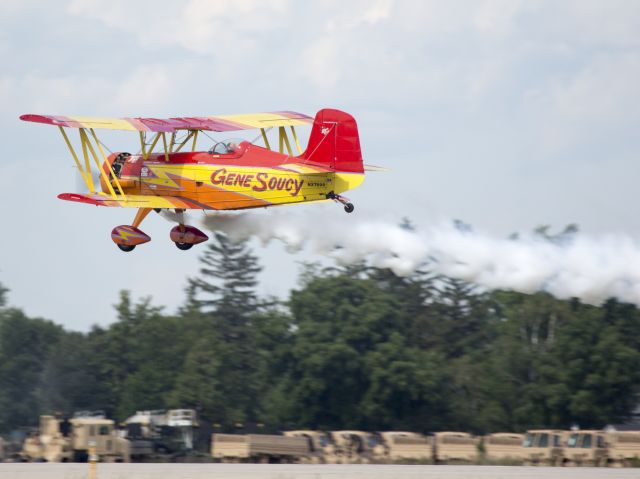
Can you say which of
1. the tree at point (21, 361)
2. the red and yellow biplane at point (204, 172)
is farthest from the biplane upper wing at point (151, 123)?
the tree at point (21, 361)

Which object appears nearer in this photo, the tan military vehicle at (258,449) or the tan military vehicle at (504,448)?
the tan military vehicle at (258,449)

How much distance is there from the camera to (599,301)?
27.8m

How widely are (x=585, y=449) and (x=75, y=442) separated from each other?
501 inches

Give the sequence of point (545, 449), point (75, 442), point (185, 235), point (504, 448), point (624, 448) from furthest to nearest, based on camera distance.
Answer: point (504, 448), point (75, 442), point (545, 449), point (624, 448), point (185, 235)

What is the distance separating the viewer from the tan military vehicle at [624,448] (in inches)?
1161

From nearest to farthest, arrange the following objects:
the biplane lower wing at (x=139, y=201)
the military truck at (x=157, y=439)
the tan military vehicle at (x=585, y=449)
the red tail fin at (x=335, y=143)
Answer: the red tail fin at (x=335, y=143), the biplane lower wing at (x=139, y=201), the tan military vehicle at (x=585, y=449), the military truck at (x=157, y=439)

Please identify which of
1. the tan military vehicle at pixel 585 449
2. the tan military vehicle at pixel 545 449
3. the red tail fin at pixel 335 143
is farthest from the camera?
the tan military vehicle at pixel 545 449

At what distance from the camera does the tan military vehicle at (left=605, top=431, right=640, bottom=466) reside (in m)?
29.5

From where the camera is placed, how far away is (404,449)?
31875 mm

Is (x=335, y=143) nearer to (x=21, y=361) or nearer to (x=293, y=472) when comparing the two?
(x=293, y=472)

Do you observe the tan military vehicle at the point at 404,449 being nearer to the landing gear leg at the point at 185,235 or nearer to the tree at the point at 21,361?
the landing gear leg at the point at 185,235

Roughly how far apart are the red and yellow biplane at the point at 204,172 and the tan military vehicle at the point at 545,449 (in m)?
9.29

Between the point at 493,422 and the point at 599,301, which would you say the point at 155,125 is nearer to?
the point at 599,301

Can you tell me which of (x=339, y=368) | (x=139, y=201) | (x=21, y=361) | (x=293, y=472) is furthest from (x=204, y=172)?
(x=21, y=361)
